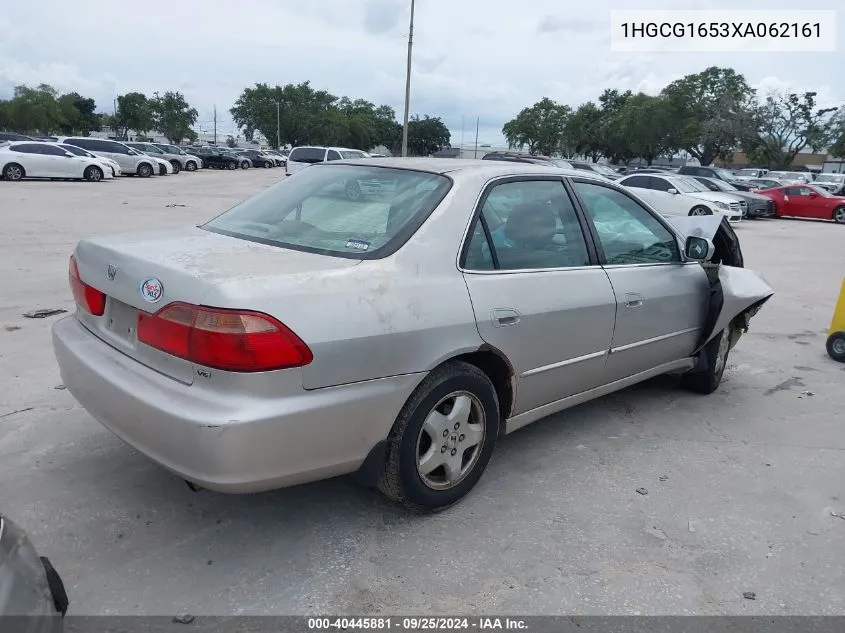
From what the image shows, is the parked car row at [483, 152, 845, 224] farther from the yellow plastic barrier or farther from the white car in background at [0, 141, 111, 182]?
the white car in background at [0, 141, 111, 182]

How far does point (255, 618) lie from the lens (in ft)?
7.88

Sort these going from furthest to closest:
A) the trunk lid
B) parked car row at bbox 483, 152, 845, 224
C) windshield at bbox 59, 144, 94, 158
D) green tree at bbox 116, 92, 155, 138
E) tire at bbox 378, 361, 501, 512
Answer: green tree at bbox 116, 92, 155, 138
windshield at bbox 59, 144, 94, 158
parked car row at bbox 483, 152, 845, 224
tire at bbox 378, 361, 501, 512
the trunk lid

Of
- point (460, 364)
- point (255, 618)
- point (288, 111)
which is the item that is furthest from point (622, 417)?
point (288, 111)

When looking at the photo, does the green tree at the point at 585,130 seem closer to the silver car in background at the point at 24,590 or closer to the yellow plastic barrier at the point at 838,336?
the yellow plastic barrier at the point at 838,336

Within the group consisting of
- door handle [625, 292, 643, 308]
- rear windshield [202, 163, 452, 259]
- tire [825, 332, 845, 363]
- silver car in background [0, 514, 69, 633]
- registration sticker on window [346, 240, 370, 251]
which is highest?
rear windshield [202, 163, 452, 259]

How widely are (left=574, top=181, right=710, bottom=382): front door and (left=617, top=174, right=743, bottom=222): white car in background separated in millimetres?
12834

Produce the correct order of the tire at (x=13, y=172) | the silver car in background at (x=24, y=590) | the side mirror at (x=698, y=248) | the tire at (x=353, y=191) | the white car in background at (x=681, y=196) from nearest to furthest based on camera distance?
the silver car in background at (x=24, y=590) < the tire at (x=353, y=191) < the side mirror at (x=698, y=248) < the white car in background at (x=681, y=196) < the tire at (x=13, y=172)

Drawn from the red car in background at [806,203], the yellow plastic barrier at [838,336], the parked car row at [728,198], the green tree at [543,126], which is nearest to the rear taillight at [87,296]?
the yellow plastic barrier at [838,336]

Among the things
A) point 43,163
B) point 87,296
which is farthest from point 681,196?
point 43,163

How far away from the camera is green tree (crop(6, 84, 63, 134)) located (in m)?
69.4

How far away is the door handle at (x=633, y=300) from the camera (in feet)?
12.5

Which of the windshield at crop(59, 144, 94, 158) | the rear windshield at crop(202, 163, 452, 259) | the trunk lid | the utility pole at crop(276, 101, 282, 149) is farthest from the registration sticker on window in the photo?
the utility pole at crop(276, 101, 282, 149)

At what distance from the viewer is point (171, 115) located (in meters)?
88.4

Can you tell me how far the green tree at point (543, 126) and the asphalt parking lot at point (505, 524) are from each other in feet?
241
